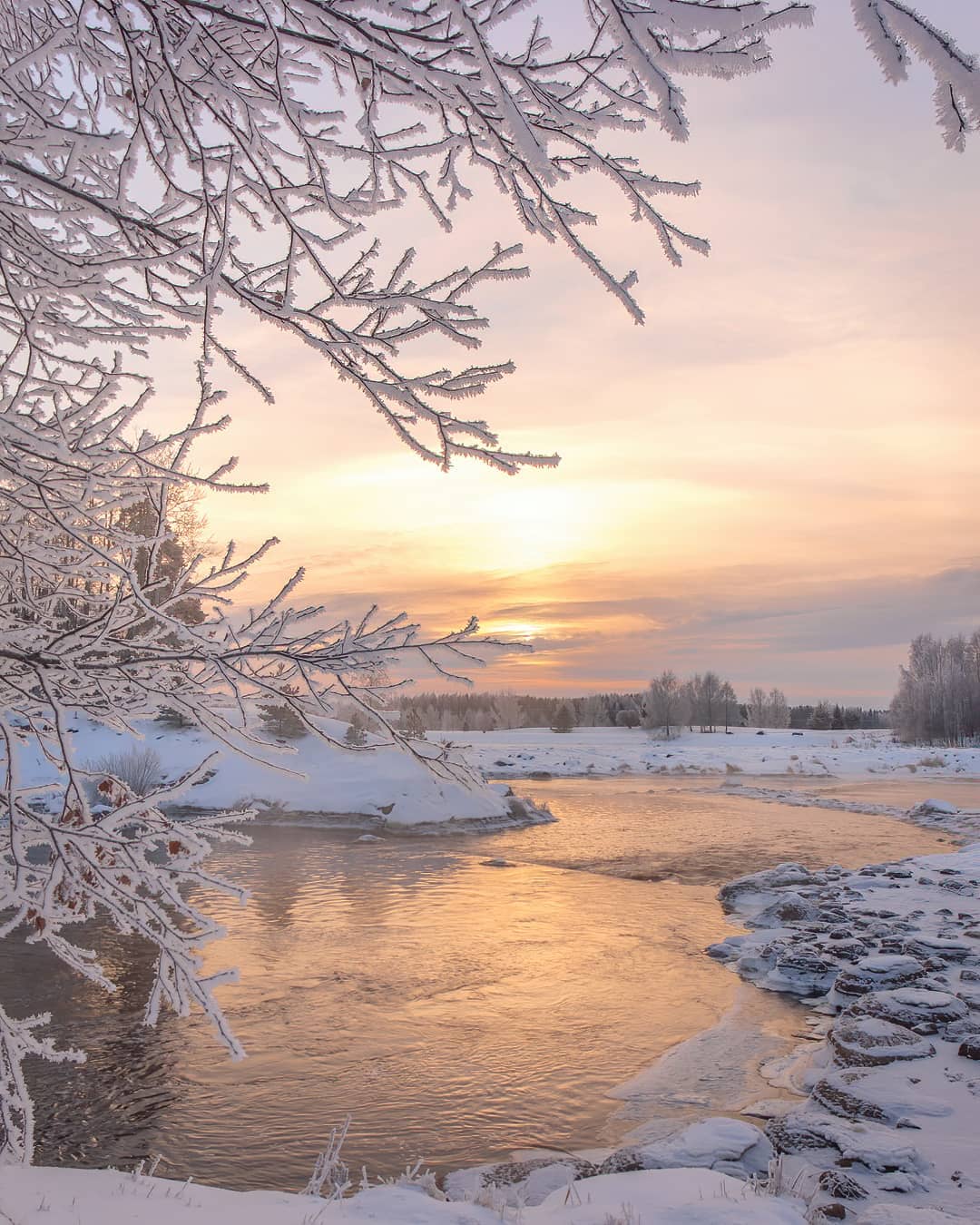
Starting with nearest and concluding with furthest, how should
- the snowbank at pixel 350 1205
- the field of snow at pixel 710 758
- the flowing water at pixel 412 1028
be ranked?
the snowbank at pixel 350 1205 < the flowing water at pixel 412 1028 < the field of snow at pixel 710 758

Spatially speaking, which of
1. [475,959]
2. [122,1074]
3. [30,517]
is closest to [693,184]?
[30,517]

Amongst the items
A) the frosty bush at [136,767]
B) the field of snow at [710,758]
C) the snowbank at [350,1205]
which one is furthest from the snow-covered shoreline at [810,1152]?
the field of snow at [710,758]

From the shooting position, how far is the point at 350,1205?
3.92m

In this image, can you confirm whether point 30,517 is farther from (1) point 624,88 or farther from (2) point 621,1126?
(2) point 621,1126

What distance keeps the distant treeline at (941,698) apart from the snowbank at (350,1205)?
74408mm

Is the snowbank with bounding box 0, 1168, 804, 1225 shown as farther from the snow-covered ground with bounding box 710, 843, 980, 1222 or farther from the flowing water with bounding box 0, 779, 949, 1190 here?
the flowing water with bounding box 0, 779, 949, 1190

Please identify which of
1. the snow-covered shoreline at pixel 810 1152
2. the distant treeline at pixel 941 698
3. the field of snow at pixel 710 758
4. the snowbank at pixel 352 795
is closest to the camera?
the snow-covered shoreline at pixel 810 1152

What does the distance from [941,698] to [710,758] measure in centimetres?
3518

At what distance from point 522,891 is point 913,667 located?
79205 millimetres

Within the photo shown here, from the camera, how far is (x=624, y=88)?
2824mm

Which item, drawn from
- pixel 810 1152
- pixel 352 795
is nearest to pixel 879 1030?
pixel 810 1152

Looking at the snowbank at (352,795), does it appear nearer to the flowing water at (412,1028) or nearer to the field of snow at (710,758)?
the flowing water at (412,1028)

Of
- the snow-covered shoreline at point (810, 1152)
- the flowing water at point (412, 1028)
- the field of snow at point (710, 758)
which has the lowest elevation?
the field of snow at point (710, 758)

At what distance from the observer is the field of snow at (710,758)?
41.9 m
